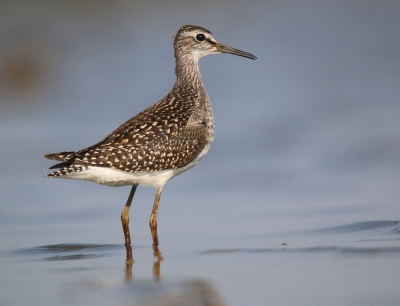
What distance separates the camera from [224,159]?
15.8m

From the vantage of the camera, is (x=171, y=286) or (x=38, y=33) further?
(x=38, y=33)

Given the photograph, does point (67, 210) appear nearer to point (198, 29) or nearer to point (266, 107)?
point (198, 29)

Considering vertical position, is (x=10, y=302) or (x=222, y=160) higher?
(x=222, y=160)

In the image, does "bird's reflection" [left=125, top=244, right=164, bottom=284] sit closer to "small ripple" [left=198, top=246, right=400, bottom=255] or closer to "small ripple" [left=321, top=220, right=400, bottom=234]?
"small ripple" [left=198, top=246, right=400, bottom=255]

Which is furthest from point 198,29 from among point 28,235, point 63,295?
point 63,295

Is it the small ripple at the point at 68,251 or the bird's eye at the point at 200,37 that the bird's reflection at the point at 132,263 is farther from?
the bird's eye at the point at 200,37

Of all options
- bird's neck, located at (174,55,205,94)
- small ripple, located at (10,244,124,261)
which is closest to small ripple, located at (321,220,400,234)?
small ripple, located at (10,244,124,261)

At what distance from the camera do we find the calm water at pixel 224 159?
865cm

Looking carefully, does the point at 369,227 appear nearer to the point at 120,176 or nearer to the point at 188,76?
the point at 120,176

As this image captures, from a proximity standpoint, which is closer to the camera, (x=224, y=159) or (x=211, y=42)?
(x=211, y=42)

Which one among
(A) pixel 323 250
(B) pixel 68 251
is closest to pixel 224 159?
(B) pixel 68 251

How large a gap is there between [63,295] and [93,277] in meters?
0.71

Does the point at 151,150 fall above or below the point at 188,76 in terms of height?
below

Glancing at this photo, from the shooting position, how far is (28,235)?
11.5 metres
